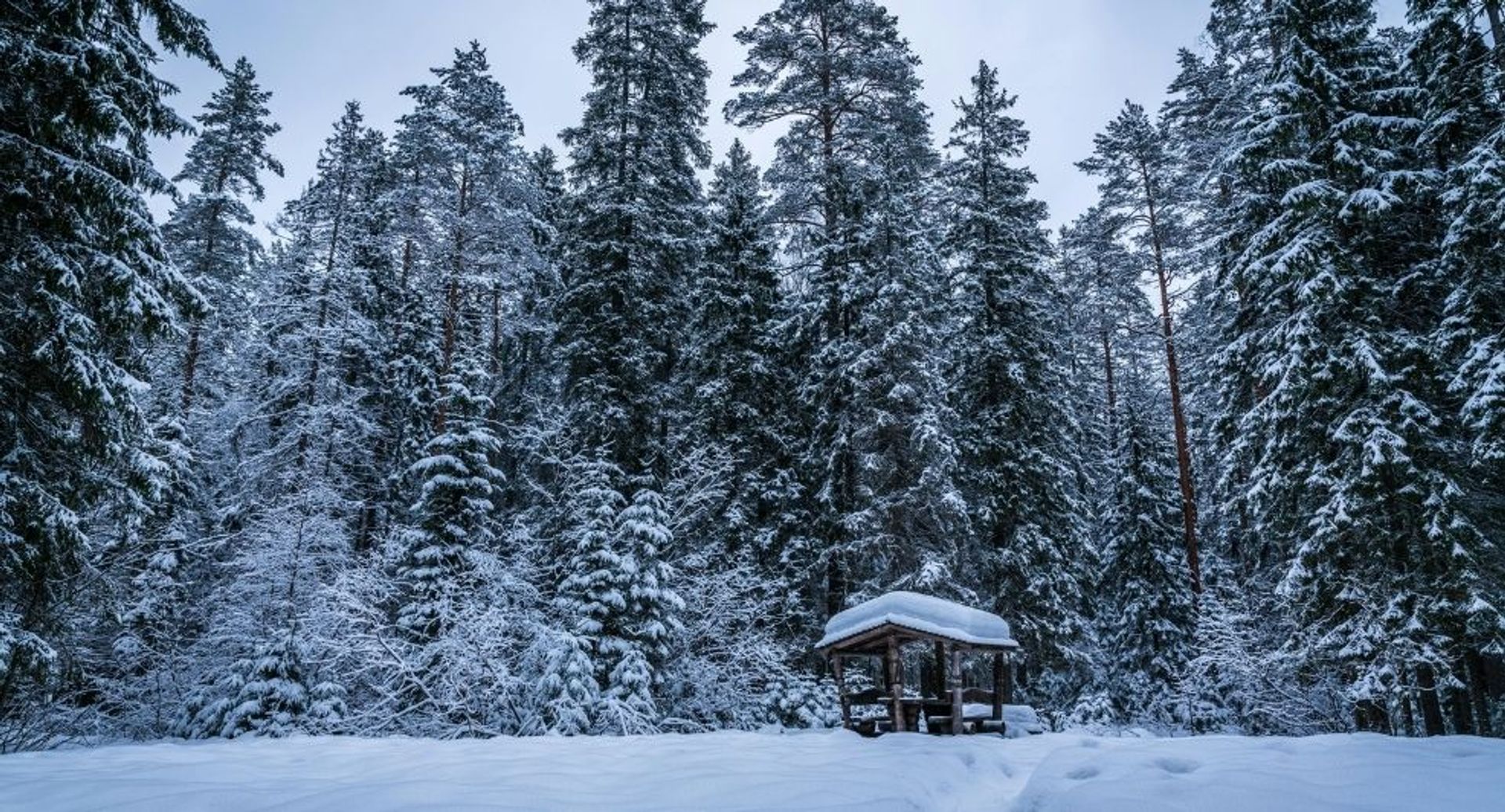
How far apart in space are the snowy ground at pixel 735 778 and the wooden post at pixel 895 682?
Result: 3.63 metres

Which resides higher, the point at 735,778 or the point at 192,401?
the point at 192,401

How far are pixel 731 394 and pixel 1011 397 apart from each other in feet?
26.2

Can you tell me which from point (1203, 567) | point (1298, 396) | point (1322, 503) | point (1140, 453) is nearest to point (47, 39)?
point (1298, 396)

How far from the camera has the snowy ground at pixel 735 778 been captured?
174 inches

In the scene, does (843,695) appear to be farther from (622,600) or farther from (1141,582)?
(1141,582)

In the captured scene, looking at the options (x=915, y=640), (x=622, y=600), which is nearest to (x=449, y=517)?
(x=622, y=600)

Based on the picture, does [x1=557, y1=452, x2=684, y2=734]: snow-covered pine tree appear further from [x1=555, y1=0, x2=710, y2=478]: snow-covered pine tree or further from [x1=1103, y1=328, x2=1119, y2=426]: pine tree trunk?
[x1=1103, y1=328, x2=1119, y2=426]: pine tree trunk

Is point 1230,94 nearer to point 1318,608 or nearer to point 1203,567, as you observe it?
point 1318,608

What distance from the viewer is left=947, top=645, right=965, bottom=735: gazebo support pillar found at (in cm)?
1197

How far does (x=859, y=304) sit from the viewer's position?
2025 centimetres

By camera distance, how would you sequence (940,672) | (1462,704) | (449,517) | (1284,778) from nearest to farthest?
(1284,778), (1462,704), (940,672), (449,517)

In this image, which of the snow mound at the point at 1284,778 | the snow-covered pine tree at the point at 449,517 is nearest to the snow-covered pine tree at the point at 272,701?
the snow-covered pine tree at the point at 449,517

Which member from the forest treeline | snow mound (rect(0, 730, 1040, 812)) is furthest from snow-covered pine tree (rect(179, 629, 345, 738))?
snow mound (rect(0, 730, 1040, 812))

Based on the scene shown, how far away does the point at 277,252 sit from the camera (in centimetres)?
2861
